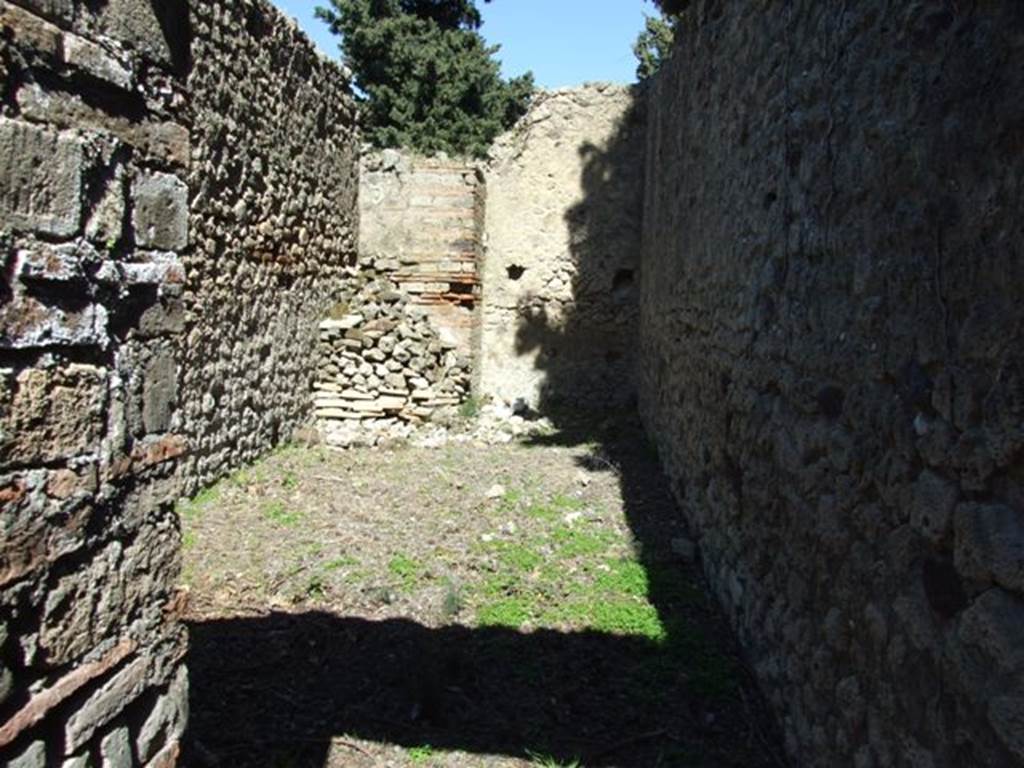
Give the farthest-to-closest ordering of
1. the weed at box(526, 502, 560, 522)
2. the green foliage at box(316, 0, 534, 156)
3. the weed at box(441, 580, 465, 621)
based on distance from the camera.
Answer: the green foliage at box(316, 0, 534, 156)
the weed at box(526, 502, 560, 522)
the weed at box(441, 580, 465, 621)

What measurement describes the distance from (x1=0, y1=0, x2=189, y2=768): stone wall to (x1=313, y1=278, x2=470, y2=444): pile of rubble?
19.1ft

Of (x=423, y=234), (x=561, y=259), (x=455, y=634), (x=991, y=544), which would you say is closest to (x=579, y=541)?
(x=455, y=634)

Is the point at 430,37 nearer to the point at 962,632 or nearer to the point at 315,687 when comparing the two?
the point at 315,687

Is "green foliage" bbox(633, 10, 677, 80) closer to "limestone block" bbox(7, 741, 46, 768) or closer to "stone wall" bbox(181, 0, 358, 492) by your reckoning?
"stone wall" bbox(181, 0, 358, 492)

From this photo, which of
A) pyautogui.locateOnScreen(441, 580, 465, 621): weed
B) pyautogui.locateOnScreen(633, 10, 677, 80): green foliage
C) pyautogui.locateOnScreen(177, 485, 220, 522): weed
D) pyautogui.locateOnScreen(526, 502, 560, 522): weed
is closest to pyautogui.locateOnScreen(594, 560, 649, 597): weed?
pyautogui.locateOnScreen(441, 580, 465, 621): weed

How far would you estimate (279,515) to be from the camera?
525cm

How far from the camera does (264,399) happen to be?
6824 millimetres

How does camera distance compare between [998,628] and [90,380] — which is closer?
[998,628]

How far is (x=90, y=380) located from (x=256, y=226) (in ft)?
15.7

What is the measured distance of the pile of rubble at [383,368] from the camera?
8125mm

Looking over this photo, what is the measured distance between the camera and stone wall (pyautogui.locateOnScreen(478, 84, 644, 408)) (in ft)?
31.8

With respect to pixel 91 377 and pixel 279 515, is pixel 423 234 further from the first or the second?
pixel 91 377

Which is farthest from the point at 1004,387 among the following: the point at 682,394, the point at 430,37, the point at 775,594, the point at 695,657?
the point at 430,37

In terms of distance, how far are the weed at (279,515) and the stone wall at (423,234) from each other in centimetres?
368
